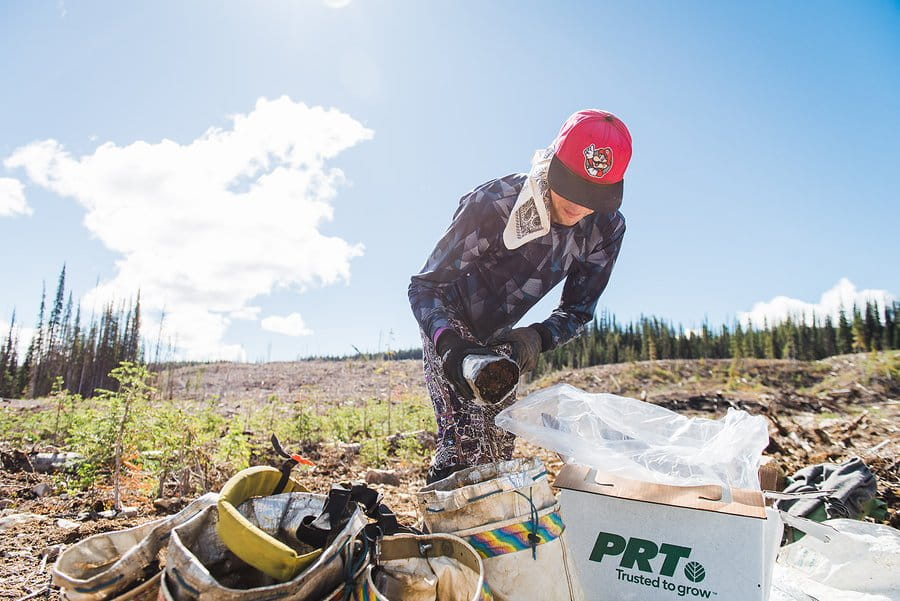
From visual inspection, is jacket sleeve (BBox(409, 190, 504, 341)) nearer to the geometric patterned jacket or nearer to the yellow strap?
the geometric patterned jacket

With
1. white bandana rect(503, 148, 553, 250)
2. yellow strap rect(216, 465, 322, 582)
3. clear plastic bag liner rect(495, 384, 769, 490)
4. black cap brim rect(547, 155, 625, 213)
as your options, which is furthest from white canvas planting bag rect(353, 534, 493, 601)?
black cap brim rect(547, 155, 625, 213)

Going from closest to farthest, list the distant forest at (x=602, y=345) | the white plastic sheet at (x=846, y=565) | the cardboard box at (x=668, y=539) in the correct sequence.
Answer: the cardboard box at (x=668, y=539)
the white plastic sheet at (x=846, y=565)
the distant forest at (x=602, y=345)

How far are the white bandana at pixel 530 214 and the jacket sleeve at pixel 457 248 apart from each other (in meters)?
0.09

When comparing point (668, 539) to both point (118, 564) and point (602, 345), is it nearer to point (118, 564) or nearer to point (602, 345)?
point (118, 564)

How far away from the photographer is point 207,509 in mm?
1273

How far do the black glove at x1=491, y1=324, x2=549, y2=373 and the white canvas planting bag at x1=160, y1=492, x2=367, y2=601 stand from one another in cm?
97

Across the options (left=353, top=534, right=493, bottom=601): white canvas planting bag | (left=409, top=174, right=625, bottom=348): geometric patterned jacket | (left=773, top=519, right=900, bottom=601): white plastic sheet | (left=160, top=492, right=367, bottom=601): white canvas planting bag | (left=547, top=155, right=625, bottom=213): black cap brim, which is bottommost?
(left=773, top=519, right=900, bottom=601): white plastic sheet

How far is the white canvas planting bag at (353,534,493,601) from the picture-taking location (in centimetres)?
129

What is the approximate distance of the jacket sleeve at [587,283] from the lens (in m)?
2.45

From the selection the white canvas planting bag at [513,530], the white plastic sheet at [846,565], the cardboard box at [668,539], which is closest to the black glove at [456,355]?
the white canvas planting bag at [513,530]

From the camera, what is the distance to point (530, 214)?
2.08 metres

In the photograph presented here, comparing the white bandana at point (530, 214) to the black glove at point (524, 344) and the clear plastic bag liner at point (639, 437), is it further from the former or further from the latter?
the clear plastic bag liner at point (639, 437)

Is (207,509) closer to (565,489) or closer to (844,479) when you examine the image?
(565,489)

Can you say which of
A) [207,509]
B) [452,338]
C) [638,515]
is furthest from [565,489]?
[207,509]
